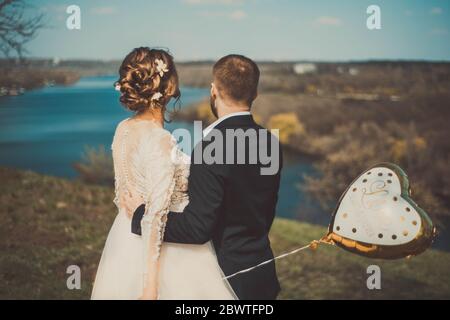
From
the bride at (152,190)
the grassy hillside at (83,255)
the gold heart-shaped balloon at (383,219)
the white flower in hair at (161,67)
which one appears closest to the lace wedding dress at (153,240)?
the bride at (152,190)

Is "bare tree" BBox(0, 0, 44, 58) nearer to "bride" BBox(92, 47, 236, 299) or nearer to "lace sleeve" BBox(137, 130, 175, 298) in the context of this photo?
"bride" BBox(92, 47, 236, 299)

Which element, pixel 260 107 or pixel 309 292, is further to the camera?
Answer: pixel 260 107

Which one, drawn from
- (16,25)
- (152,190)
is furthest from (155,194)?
(16,25)

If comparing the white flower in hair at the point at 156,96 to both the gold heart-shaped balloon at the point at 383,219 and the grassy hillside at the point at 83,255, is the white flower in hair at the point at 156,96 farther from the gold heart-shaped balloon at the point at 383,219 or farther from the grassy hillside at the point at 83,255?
the grassy hillside at the point at 83,255

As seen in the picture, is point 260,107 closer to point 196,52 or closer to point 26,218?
point 196,52

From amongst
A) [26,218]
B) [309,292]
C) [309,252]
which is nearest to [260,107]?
[309,252]

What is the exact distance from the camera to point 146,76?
7.32ft

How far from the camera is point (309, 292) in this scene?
182 inches

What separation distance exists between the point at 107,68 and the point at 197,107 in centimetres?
88

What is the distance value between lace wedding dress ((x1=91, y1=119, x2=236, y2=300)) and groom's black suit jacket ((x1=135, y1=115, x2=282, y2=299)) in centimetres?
6

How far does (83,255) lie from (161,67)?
2.90m

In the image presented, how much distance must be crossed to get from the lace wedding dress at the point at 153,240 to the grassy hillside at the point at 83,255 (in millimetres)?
2085

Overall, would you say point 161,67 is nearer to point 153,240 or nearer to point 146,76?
point 146,76
